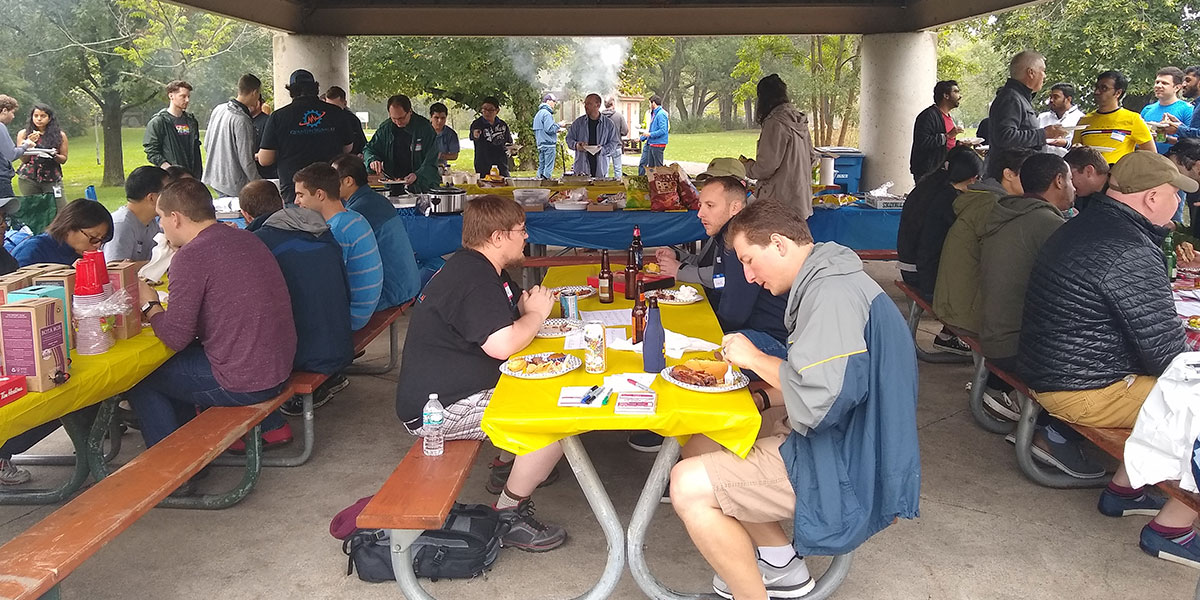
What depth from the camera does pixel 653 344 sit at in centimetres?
285

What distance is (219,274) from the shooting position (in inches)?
137

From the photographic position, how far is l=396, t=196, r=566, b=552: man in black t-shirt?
310 cm

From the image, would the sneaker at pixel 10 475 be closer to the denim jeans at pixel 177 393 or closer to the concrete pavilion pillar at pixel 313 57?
the denim jeans at pixel 177 393

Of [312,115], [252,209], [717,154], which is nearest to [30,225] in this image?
[312,115]

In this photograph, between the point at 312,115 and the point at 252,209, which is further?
the point at 312,115

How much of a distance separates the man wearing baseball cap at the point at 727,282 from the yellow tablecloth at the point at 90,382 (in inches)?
80.3

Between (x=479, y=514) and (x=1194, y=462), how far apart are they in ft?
7.29

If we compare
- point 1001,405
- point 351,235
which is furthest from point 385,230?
point 1001,405

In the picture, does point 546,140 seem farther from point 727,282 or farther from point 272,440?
point 727,282

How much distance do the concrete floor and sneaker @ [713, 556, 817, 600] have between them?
0.20m

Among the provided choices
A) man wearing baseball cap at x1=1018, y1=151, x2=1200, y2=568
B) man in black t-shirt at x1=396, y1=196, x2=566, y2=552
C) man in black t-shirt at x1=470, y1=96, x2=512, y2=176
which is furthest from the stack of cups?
man in black t-shirt at x1=470, y1=96, x2=512, y2=176

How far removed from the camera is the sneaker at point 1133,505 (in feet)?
11.5

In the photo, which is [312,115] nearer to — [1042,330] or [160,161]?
[160,161]

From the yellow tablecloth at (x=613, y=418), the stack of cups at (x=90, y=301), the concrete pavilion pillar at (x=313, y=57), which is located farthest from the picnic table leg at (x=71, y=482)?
the concrete pavilion pillar at (x=313, y=57)
